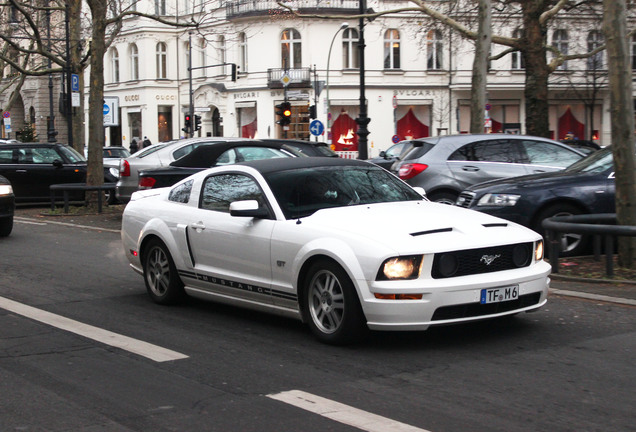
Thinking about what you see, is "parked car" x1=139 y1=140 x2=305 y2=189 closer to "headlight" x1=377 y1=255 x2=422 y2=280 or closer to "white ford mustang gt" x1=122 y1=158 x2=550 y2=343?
"white ford mustang gt" x1=122 y1=158 x2=550 y2=343

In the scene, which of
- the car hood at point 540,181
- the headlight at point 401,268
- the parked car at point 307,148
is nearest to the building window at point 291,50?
the parked car at point 307,148

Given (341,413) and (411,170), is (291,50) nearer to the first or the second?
(411,170)

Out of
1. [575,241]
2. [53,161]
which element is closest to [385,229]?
[575,241]

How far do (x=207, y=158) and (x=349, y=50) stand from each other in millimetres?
38609

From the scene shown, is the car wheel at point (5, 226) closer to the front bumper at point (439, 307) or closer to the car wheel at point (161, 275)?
the car wheel at point (161, 275)

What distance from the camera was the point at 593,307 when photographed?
27.1ft

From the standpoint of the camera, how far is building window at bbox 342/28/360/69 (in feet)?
174

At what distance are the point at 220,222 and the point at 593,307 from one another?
3.61 meters

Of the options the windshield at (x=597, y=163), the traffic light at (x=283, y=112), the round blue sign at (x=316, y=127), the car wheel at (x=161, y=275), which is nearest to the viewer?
the car wheel at (x=161, y=275)

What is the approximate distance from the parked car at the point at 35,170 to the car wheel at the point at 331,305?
16.3m

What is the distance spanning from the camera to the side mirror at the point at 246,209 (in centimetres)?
724

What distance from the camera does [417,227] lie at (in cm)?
661

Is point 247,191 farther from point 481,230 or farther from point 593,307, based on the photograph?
point 593,307

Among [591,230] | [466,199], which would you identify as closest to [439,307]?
[591,230]
